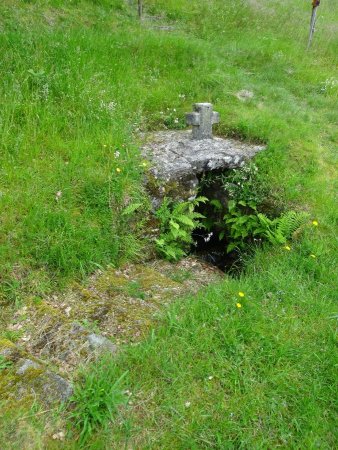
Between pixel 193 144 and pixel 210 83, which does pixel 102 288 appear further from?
pixel 210 83

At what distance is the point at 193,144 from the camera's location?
6094 mm

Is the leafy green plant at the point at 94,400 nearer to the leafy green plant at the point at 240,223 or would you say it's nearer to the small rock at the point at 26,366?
the small rock at the point at 26,366

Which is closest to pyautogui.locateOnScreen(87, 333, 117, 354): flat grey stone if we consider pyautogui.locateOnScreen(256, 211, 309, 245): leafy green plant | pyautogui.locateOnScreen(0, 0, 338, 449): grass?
pyautogui.locateOnScreen(0, 0, 338, 449): grass

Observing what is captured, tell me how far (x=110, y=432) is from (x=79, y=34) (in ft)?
23.0

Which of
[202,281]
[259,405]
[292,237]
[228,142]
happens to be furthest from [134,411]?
[228,142]

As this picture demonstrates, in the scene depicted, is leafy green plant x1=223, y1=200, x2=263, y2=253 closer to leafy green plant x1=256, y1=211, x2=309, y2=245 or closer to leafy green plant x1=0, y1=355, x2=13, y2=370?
leafy green plant x1=256, y1=211, x2=309, y2=245

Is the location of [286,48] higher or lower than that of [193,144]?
higher

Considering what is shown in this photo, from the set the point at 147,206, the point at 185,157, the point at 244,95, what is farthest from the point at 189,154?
the point at 244,95

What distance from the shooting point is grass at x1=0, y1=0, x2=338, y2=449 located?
3023mm

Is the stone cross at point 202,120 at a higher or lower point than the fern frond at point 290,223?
higher

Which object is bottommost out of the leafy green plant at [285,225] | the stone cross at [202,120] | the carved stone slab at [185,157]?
the leafy green plant at [285,225]

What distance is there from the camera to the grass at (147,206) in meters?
3.02

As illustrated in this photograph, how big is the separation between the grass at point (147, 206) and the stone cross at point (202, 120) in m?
0.60

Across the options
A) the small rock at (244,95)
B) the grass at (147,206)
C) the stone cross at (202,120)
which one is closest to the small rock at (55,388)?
the grass at (147,206)
